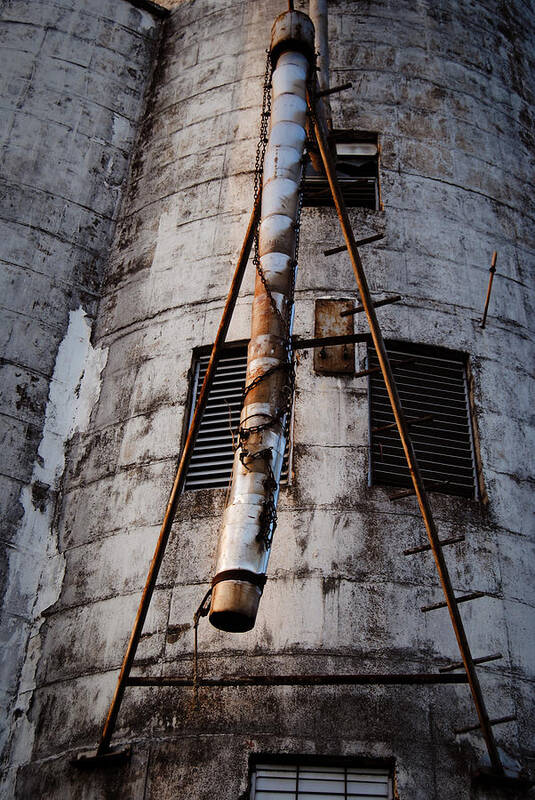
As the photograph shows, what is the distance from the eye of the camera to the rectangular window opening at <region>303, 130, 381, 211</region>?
Result: 14047 millimetres

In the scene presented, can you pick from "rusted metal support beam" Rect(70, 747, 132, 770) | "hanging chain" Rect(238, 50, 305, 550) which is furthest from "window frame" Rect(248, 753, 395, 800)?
"hanging chain" Rect(238, 50, 305, 550)

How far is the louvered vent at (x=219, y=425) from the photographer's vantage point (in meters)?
11.6

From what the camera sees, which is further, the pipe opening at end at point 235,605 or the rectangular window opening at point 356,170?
the rectangular window opening at point 356,170

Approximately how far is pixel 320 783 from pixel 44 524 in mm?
5121

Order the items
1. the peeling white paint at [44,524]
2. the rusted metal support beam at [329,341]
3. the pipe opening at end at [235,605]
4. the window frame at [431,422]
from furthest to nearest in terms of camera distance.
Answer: the window frame at [431,422] → the peeling white paint at [44,524] → the rusted metal support beam at [329,341] → the pipe opening at end at [235,605]

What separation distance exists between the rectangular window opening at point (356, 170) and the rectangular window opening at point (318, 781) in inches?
323

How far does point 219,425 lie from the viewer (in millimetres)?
12070

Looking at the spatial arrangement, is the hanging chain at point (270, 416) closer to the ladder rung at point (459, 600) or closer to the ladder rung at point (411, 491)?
the ladder rung at point (411, 491)

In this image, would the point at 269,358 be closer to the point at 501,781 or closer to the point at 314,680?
the point at 314,680

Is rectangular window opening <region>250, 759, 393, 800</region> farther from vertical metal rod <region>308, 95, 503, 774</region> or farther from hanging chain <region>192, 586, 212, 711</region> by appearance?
vertical metal rod <region>308, 95, 503, 774</region>

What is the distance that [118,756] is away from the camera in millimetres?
9344

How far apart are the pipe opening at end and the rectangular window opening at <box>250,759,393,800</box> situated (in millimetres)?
1690

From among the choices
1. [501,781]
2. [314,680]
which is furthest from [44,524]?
[501,781]

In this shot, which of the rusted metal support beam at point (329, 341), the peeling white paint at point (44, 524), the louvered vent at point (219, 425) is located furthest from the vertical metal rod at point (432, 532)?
the peeling white paint at point (44, 524)
